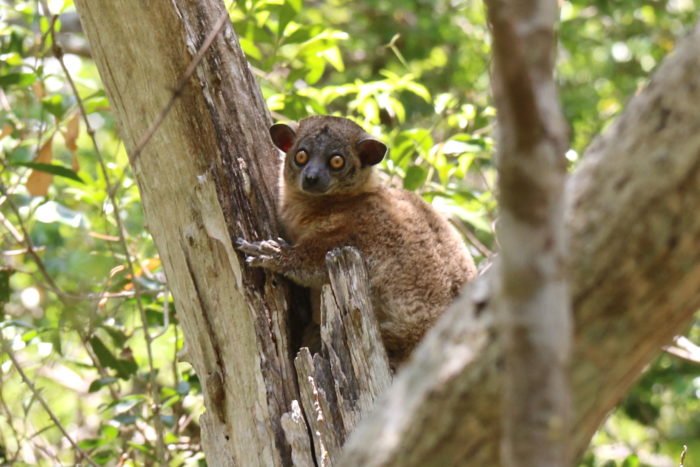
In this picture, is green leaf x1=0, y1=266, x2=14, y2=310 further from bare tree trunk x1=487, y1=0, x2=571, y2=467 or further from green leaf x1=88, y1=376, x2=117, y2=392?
bare tree trunk x1=487, y1=0, x2=571, y2=467

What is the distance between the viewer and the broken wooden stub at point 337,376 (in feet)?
14.1

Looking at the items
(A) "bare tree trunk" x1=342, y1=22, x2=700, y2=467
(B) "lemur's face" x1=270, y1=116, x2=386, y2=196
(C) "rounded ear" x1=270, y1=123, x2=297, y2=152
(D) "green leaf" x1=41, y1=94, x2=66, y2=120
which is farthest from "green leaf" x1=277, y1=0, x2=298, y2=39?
(A) "bare tree trunk" x1=342, y1=22, x2=700, y2=467

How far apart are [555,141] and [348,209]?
3.84m

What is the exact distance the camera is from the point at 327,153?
5.90 m

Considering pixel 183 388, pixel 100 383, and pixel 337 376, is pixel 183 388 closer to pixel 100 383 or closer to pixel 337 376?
pixel 100 383

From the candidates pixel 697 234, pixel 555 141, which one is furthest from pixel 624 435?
pixel 555 141

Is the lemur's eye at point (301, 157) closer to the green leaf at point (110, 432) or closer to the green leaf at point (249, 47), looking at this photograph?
the green leaf at point (249, 47)

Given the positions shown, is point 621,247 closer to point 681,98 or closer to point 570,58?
point 681,98

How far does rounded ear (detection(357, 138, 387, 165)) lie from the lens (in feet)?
19.7

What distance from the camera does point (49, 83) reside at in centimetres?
788

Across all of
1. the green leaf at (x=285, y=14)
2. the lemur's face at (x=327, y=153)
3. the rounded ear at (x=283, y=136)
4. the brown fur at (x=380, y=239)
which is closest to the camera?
the brown fur at (x=380, y=239)

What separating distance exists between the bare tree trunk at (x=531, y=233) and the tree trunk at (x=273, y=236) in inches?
16.7

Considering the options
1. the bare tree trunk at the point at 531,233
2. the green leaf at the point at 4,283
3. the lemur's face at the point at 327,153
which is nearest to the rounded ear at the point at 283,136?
the lemur's face at the point at 327,153

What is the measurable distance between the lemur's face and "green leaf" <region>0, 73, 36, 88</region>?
1906 mm
